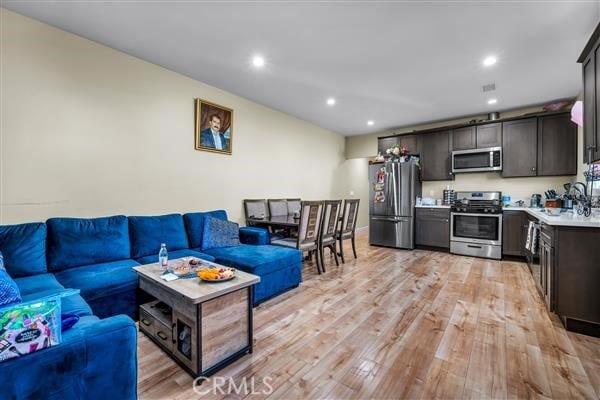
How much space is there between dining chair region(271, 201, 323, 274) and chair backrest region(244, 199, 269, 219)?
81cm

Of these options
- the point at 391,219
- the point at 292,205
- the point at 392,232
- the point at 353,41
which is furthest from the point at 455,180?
the point at 353,41

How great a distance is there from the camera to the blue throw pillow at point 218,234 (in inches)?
128

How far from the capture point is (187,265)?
7.42 feet

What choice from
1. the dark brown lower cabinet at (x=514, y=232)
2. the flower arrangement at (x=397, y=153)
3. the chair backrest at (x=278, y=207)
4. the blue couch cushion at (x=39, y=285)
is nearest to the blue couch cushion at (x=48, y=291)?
the blue couch cushion at (x=39, y=285)

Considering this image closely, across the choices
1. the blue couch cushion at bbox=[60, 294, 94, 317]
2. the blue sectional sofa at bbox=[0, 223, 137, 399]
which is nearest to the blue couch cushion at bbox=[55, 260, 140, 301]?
the blue couch cushion at bbox=[60, 294, 94, 317]

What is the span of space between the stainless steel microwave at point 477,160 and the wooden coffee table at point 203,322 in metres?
4.76

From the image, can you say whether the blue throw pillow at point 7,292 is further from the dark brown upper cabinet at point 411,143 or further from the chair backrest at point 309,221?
the dark brown upper cabinet at point 411,143

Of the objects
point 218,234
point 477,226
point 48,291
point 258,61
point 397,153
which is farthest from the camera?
point 397,153

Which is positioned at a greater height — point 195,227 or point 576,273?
point 195,227

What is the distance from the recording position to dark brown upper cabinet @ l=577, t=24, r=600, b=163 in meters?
2.06

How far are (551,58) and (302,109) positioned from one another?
3462 mm

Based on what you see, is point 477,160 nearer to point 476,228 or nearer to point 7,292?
point 476,228

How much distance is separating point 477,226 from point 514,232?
505mm

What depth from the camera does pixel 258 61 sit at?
10.3 feet
